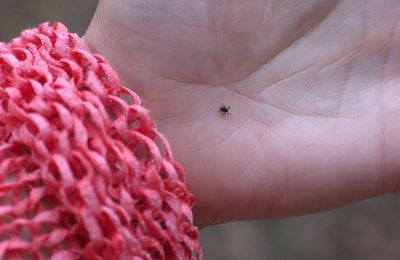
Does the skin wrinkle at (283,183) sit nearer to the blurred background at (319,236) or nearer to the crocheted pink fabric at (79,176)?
the crocheted pink fabric at (79,176)

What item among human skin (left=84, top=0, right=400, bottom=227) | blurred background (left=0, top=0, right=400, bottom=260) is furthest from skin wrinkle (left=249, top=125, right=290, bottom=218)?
blurred background (left=0, top=0, right=400, bottom=260)

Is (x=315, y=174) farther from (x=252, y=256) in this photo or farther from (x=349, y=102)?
(x=252, y=256)

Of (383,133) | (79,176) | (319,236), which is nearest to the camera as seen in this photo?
(79,176)

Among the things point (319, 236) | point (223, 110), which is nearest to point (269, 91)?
point (223, 110)

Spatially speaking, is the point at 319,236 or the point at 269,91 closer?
the point at 269,91

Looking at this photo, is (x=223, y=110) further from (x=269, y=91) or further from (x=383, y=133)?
(x=383, y=133)

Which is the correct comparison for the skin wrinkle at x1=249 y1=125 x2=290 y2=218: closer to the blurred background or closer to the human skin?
the human skin

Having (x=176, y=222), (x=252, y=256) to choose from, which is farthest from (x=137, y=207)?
(x=252, y=256)
